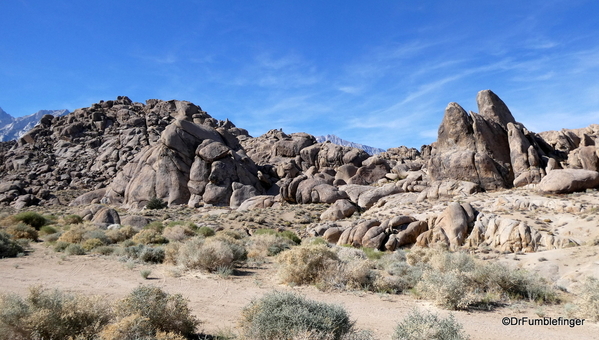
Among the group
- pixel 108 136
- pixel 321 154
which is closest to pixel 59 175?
pixel 108 136

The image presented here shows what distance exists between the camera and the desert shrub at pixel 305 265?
41.0 ft

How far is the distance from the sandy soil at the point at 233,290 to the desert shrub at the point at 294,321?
157 cm

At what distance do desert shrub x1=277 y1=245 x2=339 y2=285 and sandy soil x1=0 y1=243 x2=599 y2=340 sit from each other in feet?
1.59

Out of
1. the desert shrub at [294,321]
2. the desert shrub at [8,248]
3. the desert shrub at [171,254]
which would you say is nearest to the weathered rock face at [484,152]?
the desert shrub at [171,254]

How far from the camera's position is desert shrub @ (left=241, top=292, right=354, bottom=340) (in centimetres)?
608

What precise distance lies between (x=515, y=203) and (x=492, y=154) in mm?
8783

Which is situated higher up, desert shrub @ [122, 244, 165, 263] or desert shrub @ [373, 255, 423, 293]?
desert shrub @ [122, 244, 165, 263]

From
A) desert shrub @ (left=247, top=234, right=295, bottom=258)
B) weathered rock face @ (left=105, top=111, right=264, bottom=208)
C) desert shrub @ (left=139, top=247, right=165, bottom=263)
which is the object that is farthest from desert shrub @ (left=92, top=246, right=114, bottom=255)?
weathered rock face @ (left=105, top=111, right=264, bottom=208)

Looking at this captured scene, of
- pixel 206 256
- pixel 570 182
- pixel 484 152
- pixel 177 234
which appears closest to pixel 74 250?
pixel 177 234

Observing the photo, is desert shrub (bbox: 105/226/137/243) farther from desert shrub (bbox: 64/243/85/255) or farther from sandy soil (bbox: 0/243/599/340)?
sandy soil (bbox: 0/243/599/340)

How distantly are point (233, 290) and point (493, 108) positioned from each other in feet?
115

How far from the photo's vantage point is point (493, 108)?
37.4 metres

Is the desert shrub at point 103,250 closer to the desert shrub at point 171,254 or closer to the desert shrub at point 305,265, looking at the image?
the desert shrub at point 171,254

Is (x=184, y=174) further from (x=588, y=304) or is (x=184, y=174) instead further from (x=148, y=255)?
(x=588, y=304)
